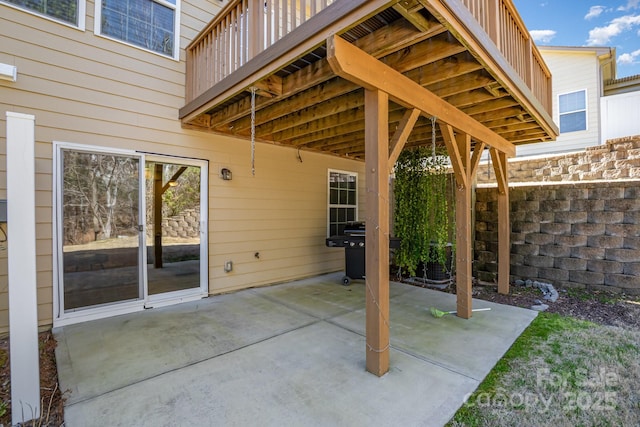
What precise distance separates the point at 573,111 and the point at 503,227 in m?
6.50

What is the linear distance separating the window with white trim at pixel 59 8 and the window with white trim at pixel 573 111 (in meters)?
A: 11.1

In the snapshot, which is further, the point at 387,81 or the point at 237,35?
the point at 237,35

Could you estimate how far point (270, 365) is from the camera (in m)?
2.55

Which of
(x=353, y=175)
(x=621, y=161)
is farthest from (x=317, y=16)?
(x=621, y=161)

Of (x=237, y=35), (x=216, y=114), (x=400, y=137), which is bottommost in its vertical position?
(x=400, y=137)

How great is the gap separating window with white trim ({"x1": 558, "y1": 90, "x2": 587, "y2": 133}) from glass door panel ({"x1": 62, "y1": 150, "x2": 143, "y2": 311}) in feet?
35.5

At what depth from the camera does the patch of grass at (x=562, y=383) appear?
191 cm

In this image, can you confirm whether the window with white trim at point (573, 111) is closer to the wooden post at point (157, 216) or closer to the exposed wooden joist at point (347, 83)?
the exposed wooden joist at point (347, 83)

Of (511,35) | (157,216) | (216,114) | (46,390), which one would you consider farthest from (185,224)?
(511,35)

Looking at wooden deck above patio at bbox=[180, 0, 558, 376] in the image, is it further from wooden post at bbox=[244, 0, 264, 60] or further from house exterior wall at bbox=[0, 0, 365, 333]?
house exterior wall at bbox=[0, 0, 365, 333]

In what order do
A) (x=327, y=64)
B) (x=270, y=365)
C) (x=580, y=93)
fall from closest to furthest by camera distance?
1. (x=270, y=365)
2. (x=327, y=64)
3. (x=580, y=93)

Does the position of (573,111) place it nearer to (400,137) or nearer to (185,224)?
(400,137)

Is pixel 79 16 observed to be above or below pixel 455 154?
above

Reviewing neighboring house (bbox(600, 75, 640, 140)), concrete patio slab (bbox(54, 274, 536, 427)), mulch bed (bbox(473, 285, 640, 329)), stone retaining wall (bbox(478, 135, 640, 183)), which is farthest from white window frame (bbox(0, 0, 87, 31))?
neighboring house (bbox(600, 75, 640, 140))
